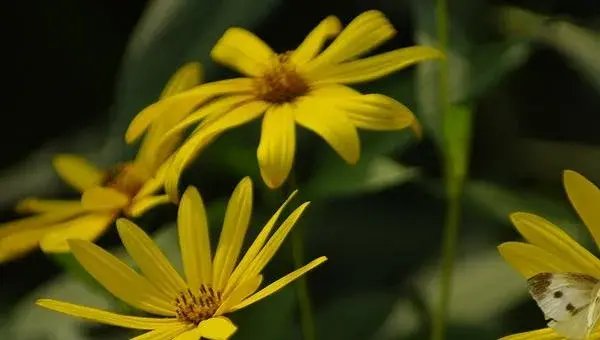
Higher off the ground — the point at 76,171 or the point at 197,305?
the point at 76,171

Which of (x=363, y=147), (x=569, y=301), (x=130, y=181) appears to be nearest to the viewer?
(x=569, y=301)

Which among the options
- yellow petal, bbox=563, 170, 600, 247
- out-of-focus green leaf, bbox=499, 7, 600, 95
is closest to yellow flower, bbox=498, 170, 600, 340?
yellow petal, bbox=563, 170, 600, 247

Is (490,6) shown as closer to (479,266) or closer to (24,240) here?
(479,266)

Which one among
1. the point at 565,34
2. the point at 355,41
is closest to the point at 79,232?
the point at 355,41

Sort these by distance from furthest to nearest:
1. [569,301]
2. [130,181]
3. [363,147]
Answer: [363,147] → [130,181] → [569,301]

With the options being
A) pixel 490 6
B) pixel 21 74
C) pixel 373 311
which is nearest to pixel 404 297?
pixel 373 311

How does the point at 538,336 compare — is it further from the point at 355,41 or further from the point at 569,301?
the point at 355,41

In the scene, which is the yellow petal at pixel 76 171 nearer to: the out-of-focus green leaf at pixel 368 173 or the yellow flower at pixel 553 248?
the out-of-focus green leaf at pixel 368 173

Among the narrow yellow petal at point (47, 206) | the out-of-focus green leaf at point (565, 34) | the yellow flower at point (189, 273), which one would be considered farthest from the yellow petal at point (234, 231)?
the out-of-focus green leaf at point (565, 34)
